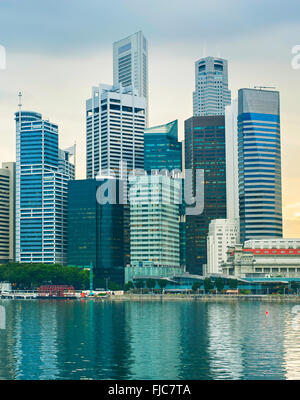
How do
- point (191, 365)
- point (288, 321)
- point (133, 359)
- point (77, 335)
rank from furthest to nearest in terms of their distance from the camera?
point (288, 321) → point (77, 335) → point (133, 359) → point (191, 365)

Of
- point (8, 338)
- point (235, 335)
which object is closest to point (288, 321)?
point (235, 335)

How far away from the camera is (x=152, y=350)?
3393 inches

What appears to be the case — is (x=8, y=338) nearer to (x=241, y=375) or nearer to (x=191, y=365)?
(x=191, y=365)

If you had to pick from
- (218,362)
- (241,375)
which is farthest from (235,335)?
(241,375)

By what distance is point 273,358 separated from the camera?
7675cm

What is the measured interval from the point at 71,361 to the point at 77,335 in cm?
3121

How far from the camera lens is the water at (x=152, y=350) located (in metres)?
68.3

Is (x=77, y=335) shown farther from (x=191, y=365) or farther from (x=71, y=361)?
(x=191, y=365)

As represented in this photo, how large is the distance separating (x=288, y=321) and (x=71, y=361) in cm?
6747

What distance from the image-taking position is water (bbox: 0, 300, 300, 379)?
224 feet
